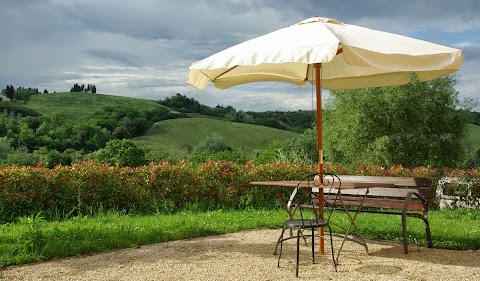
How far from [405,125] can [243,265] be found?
69.0 feet

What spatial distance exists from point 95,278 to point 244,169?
22.2 ft

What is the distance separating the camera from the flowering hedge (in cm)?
941

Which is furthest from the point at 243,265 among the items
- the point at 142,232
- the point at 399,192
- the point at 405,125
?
the point at 405,125

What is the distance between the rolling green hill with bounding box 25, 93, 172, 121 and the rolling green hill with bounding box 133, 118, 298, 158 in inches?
380

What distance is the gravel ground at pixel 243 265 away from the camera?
4.90 meters

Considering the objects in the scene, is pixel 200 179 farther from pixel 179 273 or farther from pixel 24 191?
pixel 179 273

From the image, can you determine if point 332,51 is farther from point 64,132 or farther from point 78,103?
point 78,103

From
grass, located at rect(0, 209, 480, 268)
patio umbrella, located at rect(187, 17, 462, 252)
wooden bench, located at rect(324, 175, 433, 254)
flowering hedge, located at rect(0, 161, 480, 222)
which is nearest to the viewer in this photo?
patio umbrella, located at rect(187, 17, 462, 252)

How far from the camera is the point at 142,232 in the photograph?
698 cm

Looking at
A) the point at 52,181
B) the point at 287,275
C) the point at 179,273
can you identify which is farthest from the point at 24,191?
the point at 287,275

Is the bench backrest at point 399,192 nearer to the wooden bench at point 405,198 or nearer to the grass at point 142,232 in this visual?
the wooden bench at point 405,198

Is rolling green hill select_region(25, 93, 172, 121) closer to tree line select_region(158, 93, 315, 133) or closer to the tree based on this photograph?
tree line select_region(158, 93, 315, 133)

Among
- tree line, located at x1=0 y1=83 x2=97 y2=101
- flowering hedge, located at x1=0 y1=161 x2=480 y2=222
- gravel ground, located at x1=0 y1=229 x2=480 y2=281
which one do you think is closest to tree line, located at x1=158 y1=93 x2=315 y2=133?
tree line, located at x1=0 y1=83 x2=97 y2=101

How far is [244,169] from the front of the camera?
11469 mm
